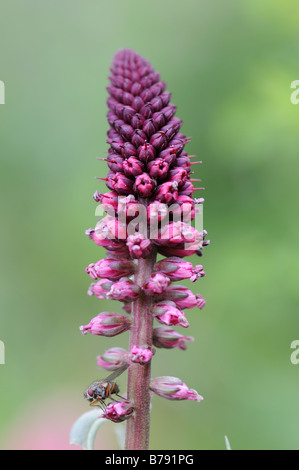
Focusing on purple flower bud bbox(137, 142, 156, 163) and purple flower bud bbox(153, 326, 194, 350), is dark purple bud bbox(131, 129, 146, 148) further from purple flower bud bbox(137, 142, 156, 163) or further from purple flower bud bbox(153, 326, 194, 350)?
purple flower bud bbox(153, 326, 194, 350)

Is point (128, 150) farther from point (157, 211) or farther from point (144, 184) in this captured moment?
point (157, 211)

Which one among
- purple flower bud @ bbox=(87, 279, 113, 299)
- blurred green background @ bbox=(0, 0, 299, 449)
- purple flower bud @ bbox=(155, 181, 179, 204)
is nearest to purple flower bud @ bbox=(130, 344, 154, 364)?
purple flower bud @ bbox=(87, 279, 113, 299)

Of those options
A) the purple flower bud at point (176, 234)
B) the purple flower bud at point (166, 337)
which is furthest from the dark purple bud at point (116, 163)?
the purple flower bud at point (166, 337)

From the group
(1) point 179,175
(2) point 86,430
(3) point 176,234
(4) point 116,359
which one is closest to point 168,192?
(1) point 179,175

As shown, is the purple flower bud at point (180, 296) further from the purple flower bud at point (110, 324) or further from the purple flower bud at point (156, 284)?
the purple flower bud at point (110, 324)

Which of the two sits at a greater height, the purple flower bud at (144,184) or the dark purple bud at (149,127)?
the dark purple bud at (149,127)
